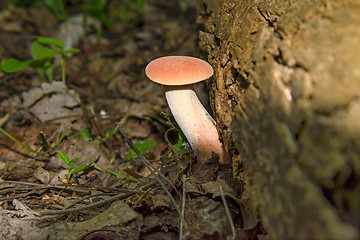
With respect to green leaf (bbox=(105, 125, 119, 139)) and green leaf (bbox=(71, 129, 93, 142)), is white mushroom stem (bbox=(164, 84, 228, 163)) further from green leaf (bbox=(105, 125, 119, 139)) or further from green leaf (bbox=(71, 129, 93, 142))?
green leaf (bbox=(71, 129, 93, 142))

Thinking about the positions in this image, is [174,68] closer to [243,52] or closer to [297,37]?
[243,52]

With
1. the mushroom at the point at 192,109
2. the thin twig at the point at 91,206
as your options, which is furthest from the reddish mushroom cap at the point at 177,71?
the thin twig at the point at 91,206

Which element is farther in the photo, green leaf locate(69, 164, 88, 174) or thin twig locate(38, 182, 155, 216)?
green leaf locate(69, 164, 88, 174)

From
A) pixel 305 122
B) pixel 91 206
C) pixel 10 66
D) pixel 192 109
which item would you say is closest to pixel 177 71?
pixel 192 109

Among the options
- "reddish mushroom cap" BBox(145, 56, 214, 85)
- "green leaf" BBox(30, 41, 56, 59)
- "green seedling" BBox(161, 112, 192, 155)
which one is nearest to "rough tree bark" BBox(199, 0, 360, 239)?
"reddish mushroom cap" BBox(145, 56, 214, 85)

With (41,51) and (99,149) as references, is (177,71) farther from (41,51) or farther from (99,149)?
(41,51)

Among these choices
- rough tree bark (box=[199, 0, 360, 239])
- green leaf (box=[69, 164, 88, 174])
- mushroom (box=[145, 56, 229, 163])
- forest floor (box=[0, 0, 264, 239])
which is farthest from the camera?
green leaf (box=[69, 164, 88, 174])

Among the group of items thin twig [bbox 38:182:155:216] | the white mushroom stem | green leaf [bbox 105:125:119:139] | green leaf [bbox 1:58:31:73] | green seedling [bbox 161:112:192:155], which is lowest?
green leaf [bbox 105:125:119:139]
